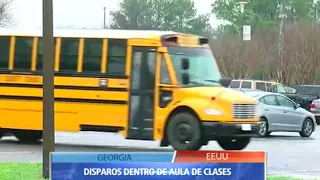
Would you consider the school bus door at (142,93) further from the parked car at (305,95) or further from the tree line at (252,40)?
the tree line at (252,40)

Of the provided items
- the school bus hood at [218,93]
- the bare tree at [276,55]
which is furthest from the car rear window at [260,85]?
the school bus hood at [218,93]

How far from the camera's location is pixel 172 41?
656 inches

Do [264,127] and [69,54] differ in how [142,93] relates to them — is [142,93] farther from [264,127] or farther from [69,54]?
[264,127]

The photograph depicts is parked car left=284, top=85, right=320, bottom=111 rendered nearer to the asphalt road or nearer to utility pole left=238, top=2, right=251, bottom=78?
utility pole left=238, top=2, right=251, bottom=78

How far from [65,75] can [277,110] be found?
28.4 feet

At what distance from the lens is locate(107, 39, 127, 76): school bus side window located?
55.6 ft

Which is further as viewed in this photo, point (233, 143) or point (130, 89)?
point (130, 89)

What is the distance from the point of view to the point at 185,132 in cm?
1573

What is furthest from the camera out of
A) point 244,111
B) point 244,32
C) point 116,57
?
point 244,32

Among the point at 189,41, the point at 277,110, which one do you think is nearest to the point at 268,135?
the point at 277,110

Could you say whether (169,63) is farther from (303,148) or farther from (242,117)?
(303,148)

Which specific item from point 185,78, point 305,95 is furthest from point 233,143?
point 305,95

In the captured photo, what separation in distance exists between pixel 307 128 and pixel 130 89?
32.2 feet

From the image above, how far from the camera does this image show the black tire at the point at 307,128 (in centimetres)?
2461
